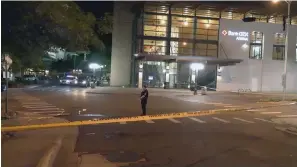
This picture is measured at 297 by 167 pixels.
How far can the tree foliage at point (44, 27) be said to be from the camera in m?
9.35

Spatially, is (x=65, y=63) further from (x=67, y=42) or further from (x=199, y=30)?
(x=67, y=42)

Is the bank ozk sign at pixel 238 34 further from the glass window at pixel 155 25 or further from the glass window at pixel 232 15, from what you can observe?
the glass window at pixel 155 25

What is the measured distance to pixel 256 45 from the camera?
59531 mm

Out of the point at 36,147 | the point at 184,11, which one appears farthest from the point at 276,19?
the point at 36,147

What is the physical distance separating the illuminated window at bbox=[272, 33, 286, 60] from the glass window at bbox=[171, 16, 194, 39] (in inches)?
500

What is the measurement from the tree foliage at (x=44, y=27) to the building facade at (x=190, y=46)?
44.5 m

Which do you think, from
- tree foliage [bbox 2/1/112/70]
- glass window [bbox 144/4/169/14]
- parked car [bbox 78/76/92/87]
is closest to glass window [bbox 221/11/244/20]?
glass window [bbox 144/4/169/14]

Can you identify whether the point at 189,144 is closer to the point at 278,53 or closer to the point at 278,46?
the point at 278,53

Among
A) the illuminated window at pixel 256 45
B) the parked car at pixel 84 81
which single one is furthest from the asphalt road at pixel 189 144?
the illuminated window at pixel 256 45

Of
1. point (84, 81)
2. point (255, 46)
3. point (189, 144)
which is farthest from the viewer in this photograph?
point (255, 46)

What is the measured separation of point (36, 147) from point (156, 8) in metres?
47.7

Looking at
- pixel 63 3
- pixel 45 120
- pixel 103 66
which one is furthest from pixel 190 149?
pixel 103 66

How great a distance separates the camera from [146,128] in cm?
1630

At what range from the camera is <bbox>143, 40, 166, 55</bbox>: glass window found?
56.6 m
